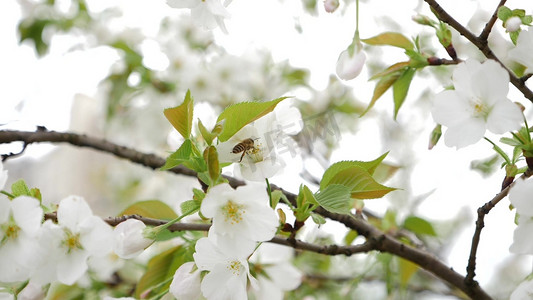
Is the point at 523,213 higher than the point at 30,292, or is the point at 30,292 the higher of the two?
the point at 523,213

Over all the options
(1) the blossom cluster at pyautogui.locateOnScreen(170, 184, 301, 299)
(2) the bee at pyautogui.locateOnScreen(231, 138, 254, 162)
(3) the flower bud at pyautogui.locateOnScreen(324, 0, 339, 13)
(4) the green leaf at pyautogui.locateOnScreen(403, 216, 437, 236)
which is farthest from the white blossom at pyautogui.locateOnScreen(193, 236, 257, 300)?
(4) the green leaf at pyautogui.locateOnScreen(403, 216, 437, 236)

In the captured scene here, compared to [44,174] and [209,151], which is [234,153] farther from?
[44,174]

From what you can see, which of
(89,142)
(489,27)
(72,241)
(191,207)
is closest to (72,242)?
(72,241)

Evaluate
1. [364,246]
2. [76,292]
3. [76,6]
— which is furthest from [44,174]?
[364,246]

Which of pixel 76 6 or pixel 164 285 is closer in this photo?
pixel 164 285

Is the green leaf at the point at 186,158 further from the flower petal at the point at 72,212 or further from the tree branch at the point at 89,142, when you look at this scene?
the tree branch at the point at 89,142

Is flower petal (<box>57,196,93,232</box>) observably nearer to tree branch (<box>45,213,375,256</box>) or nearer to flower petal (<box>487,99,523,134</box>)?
tree branch (<box>45,213,375,256</box>)

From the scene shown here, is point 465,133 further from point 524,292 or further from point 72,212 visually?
point 72,212
